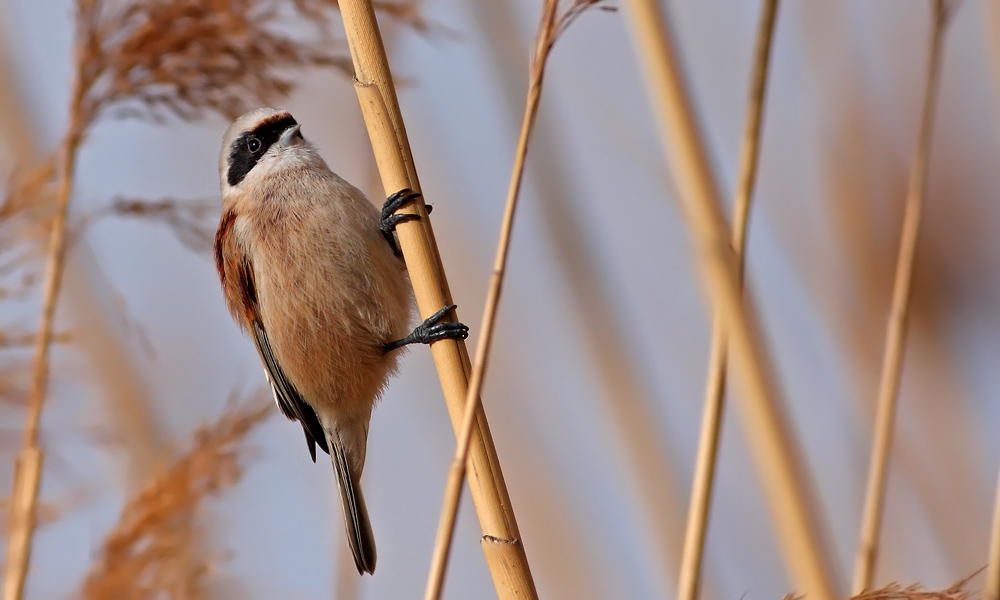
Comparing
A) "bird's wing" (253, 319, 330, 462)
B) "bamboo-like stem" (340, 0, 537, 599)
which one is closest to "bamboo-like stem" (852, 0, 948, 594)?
"bamboo-like stem" (340, 0, 537, 599)

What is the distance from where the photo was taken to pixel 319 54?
6.86 ft

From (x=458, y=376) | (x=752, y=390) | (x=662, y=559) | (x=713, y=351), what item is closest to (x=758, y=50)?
(x=713, y=351)

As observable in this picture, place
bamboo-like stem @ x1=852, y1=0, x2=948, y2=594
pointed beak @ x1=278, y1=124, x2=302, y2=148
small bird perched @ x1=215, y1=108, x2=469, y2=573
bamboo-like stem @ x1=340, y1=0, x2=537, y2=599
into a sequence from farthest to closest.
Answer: pointed beak @ x1=278, y1=124, x2=302, y2=148 → small bird perched @ x1=215, y1=108, x2=469, y2=573 → bamboo-like stem @ x1=852, y1=0, x2=948, y2=594 → bamboo-like stem @ x1=340, y1=0, x2=537, y2=599

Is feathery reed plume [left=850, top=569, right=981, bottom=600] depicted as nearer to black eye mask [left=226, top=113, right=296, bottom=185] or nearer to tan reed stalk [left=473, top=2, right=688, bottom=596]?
tan reed stalk [left=473, top=2, right=688, bottom=596]

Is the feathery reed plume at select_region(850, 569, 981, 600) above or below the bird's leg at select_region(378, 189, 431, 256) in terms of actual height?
below

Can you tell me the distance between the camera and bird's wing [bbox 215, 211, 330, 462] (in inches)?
101

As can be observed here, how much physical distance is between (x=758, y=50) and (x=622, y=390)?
5.10 feet

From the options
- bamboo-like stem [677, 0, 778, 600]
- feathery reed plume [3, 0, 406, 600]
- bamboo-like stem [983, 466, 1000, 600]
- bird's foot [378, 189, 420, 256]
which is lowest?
bamboo-like stem [983, 466, 1000, 600]

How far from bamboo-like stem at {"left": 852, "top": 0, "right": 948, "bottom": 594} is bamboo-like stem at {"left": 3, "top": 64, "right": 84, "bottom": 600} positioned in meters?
1.64

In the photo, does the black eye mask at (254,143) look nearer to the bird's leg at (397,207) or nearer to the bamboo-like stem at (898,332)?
the bird's leg at (397,207)

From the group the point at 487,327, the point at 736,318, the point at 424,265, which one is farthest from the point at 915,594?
the point at 424,265

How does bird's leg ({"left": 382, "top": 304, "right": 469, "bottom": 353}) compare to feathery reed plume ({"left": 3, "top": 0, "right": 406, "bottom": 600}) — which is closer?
bird's leg ({"left": 382, "top": 304, "right": 469, "bottom": 353})

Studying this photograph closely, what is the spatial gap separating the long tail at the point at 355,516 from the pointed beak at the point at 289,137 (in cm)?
89

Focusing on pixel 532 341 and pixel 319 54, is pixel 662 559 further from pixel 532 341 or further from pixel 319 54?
pixel 319 54
